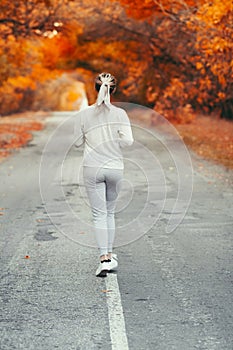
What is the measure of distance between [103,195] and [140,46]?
31319 mm

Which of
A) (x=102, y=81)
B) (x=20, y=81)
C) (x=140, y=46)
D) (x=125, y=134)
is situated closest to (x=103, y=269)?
(x=125, y=134)

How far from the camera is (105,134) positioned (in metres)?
6.79

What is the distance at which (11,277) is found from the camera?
6.76m

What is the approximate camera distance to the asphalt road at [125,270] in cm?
506

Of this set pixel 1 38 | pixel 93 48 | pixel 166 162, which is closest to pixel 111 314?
pixel 166 162

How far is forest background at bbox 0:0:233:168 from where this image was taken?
841 inches

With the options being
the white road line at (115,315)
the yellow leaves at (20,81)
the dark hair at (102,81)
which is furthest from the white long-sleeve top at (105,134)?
the yellow leaves at (20,81)

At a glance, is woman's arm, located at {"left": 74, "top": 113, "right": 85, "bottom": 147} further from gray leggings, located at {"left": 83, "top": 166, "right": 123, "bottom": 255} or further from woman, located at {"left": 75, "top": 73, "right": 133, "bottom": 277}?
gray leggings, located at {"left": 83, "top": 166, "right": 123, "bottom": 255}

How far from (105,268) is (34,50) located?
3837 cm

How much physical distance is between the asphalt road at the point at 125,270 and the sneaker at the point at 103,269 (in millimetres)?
97

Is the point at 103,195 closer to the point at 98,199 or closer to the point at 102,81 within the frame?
the point at 98,199

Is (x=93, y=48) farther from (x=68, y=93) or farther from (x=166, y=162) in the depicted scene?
(x=68, y=93)

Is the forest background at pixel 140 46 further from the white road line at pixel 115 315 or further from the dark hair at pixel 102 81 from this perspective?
the white road line at pixel 115 315

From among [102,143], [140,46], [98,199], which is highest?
[102,143]
